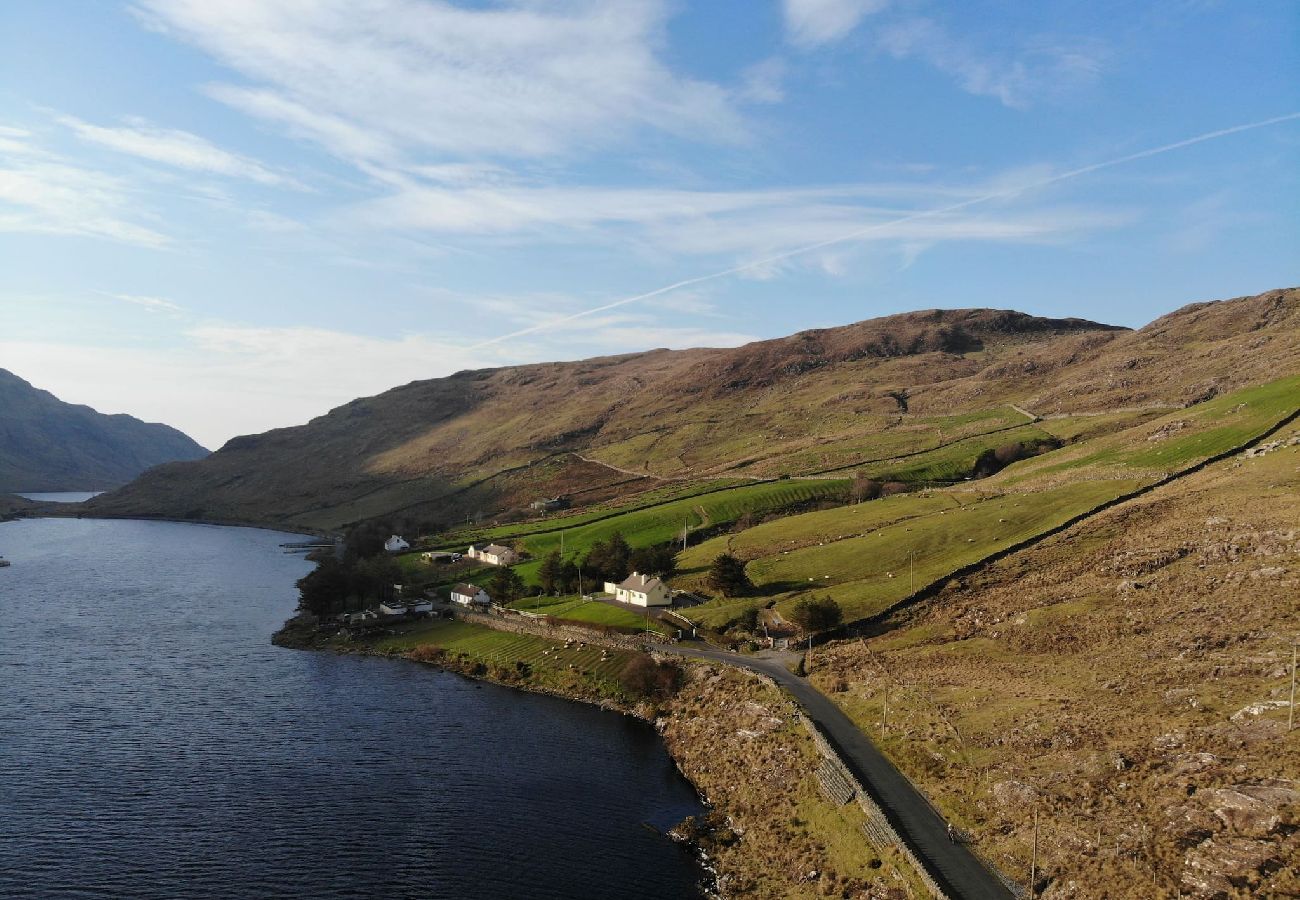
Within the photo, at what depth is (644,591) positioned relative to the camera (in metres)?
91.4

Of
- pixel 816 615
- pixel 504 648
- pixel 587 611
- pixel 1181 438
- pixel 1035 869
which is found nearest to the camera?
pixel 1035 869

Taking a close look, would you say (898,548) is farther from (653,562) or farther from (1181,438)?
(1181,438)

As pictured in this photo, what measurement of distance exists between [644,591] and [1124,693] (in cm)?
5219

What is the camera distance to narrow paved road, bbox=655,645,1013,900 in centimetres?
3522

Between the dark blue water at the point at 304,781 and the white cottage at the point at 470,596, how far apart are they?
19.0 m

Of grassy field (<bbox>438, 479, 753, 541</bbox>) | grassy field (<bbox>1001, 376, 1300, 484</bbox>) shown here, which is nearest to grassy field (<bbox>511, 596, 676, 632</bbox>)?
grassy field (<bbox>438, 479, 753, 541</bbox>)

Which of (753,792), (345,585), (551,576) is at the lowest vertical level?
(753,792)

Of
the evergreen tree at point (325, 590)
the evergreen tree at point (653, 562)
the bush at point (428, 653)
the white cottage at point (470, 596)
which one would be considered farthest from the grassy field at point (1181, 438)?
the evergreen tree at point (325, 590)

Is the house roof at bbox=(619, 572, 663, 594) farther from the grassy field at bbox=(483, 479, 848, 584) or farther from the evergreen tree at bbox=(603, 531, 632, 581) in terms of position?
the grassy field at bbox=(483, 479, 848, 584)

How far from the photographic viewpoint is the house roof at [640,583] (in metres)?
91.4

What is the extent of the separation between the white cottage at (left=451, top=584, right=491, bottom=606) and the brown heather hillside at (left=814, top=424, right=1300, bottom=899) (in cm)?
5458

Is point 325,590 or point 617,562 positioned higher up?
point 617,562

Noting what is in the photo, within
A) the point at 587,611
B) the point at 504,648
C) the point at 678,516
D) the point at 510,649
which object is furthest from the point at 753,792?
the point at 678,516

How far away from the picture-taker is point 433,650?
296 feet
